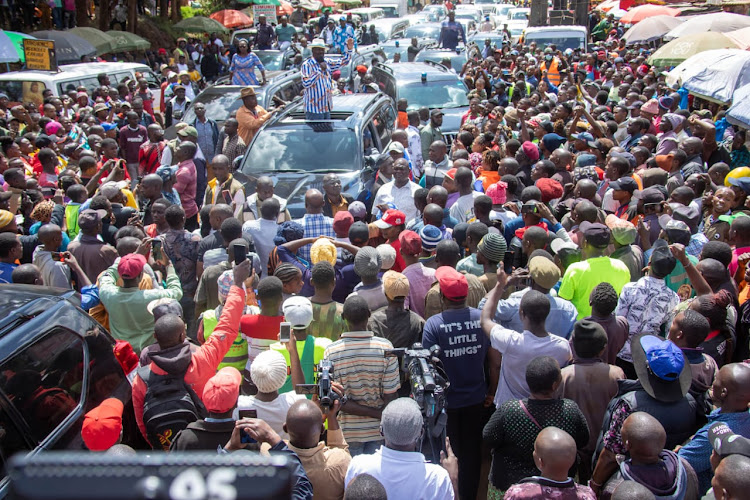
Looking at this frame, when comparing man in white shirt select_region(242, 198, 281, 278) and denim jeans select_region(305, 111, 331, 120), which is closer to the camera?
man in white shirt select_region(242, 198, 281, 278)

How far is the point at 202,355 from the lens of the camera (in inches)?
150

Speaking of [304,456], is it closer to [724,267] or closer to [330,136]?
[724,267]

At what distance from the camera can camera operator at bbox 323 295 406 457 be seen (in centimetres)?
368

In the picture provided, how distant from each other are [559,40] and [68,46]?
15058 mm

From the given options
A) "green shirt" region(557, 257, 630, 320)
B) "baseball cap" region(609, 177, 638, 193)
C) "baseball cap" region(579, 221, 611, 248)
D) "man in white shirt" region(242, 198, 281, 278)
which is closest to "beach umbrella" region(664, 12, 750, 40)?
"baseball cap" region(609, 177, 638, 193)

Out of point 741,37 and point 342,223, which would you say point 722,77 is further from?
point 342,223

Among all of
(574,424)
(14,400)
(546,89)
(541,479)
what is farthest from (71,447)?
(546,89)

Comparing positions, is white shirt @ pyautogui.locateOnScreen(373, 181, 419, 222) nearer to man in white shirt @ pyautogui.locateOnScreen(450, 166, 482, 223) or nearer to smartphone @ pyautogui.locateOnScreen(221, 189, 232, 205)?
man in white shirt @ pyautogui.locateOnScreen(450, 166, 482, 223)

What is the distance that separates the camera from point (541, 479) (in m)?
2.80

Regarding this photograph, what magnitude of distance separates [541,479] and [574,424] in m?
0.57

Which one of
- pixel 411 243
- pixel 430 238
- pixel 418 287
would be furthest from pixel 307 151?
pixel 418 287

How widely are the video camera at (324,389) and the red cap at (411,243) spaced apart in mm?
1757

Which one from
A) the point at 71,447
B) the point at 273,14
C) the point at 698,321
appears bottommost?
the point at 71,447

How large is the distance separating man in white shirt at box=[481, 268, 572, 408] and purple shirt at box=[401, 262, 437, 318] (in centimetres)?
94
